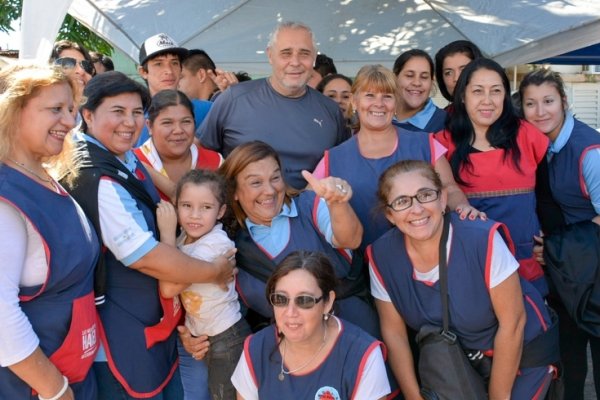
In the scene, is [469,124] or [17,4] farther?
[17,4]

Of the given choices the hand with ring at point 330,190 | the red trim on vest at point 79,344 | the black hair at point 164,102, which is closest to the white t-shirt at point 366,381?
the hand with ring at point 330,190

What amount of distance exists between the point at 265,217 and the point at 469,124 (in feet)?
4.06

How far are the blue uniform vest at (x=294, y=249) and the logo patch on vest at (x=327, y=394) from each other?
51 cm

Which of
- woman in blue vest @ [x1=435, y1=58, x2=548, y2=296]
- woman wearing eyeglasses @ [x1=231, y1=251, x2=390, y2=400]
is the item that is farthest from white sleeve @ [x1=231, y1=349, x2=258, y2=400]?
woman in blue vest @ [x1=435, y1=58, x2=548, y2=296]

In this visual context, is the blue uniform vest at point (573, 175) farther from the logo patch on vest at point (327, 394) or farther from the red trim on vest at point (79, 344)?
the red trim on vest at point (79, 344)

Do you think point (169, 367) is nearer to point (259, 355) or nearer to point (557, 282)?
point (259, 355)

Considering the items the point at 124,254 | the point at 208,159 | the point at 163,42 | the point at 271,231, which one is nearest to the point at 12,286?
the point at 124,254

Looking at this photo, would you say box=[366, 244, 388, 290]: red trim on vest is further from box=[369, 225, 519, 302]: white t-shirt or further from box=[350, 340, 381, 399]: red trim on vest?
box=[350, 340, 381, 399]: red trim on vest

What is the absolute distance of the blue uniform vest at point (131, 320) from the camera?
7.87ft

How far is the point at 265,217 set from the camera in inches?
116

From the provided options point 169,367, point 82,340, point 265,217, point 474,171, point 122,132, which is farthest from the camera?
point 474,171

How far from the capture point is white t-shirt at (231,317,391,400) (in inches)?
97.4

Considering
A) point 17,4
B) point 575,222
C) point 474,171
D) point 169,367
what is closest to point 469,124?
point 474,171

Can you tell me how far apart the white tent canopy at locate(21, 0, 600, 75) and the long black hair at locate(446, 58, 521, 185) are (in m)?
3.22
